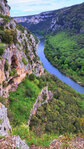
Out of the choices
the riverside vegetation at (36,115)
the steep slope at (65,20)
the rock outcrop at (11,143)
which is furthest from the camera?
the steep slope at (65,20)

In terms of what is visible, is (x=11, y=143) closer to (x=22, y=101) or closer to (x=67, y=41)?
(x=22, y=101)

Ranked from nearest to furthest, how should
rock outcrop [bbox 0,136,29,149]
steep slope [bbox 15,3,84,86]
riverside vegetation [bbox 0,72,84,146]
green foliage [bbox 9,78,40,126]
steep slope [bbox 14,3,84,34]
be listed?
rock outcrop [bbox 0,136,29,149] < riverside vegetation [bbox 0,72,84,146] < green foliage [bbox 9,78,40,126] < steep slope [bbox 15,3,84,86] < steep slope [bbox 14,3,84,34]

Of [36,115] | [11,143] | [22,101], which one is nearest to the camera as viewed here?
[11,143]

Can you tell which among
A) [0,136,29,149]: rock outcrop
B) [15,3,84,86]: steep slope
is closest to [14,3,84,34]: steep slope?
[15,3,84,86]: steep slope

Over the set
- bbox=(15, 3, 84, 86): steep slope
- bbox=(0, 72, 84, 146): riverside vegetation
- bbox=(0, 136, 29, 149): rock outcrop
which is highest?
bbox=(15, 3, 84, 86): steep slope

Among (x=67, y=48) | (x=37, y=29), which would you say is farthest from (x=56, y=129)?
(x=37, y=29)

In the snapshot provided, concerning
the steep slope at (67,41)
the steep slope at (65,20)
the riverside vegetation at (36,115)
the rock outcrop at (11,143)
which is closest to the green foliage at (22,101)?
the riverside vegetation at (36,115)

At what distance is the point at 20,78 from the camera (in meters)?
19.1

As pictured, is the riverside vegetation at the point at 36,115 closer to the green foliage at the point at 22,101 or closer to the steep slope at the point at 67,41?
the green foliage at the point at 22,101

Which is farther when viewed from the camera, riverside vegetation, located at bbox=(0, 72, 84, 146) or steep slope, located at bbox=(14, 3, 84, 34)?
steep slope, located at bbox=(14, 3, 84, 34)

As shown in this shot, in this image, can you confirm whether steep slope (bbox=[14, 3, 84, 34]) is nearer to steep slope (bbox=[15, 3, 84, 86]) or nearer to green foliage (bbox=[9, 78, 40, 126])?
steep slope (bbox=[15, 3, 84, 86])

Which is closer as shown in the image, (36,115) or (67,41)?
(36,115)

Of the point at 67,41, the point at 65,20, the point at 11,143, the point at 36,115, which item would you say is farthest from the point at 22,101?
the point at 65,20

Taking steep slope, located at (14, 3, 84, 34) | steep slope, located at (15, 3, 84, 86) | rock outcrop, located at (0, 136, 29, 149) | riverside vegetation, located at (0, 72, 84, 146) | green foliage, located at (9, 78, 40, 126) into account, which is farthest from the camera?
steep slope, located at (14, 3, 84, 34)
